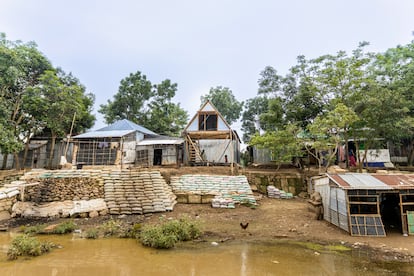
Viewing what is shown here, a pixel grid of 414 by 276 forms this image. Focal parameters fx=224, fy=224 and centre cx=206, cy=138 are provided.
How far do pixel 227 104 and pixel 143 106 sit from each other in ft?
36.0

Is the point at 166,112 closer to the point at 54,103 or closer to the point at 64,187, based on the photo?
the point at 54,103

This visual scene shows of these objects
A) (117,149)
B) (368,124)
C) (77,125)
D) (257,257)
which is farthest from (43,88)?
(368,124)

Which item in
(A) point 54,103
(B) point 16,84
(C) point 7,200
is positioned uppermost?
(B) point 16,84

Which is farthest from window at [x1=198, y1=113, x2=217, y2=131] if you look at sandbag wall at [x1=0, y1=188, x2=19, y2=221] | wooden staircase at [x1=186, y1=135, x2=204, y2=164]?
sandbag wall at [x1=0, y1=188, x2=19, y2=221]

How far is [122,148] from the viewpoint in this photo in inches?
698

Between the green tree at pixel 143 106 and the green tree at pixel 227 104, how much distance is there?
19.1ft

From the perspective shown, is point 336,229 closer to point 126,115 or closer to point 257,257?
point 257,257

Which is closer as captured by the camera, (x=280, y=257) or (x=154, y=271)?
(x=154, y=271)

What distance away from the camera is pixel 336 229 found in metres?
8.89

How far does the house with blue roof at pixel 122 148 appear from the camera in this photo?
695 inches

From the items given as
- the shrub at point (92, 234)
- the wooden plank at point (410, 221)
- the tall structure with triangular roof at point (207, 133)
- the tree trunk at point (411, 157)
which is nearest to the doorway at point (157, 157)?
the tall structure with triangular roof at point (207, 133)

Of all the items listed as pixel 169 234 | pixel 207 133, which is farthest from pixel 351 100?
pixel 169 234

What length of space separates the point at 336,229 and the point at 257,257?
14.1 feet

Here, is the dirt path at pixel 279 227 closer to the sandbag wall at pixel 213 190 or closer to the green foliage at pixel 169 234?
the sandbag wall at pixel 213 190
